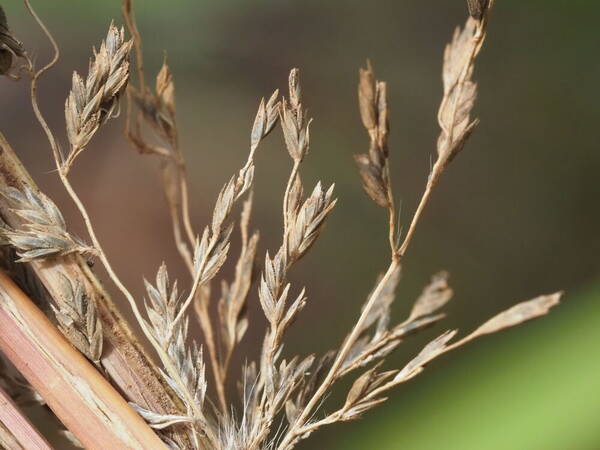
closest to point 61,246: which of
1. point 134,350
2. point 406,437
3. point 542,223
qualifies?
point 134,350

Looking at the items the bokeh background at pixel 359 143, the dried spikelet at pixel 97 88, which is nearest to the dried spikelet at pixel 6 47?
the dried spikelet at pixel 97 88

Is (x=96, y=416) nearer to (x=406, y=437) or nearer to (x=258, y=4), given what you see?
(x=406, y=437)

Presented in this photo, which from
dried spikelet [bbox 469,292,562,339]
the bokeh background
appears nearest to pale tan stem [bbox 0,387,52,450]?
dried spikelet [bbox 469,292,562,339]

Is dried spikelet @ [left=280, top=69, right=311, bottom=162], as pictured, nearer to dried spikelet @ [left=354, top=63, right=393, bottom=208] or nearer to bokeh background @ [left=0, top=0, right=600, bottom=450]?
dried spikelet @ [left=354, top=63, right=393, bottom=208]

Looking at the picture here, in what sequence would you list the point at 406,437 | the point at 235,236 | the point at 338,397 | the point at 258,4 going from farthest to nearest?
1. the point at 258,4
2. the point at 235,236
3. the point at 338,397
4. the point at 406,437

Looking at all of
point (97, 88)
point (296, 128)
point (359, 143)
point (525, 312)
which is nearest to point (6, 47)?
point (97, 88)

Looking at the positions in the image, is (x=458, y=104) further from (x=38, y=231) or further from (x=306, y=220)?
(x=38, y=231)
